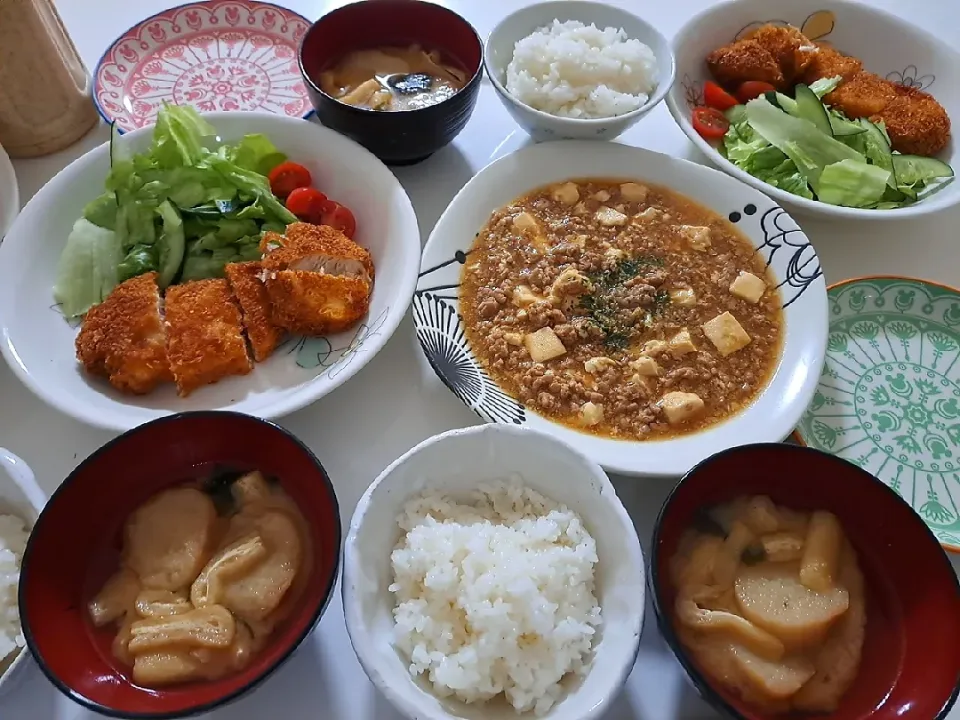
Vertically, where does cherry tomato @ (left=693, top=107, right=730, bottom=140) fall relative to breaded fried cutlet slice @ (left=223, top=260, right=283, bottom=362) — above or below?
below

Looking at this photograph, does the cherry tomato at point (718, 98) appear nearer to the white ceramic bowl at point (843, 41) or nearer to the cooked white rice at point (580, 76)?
the white ceramic bowl at point (843, 41)

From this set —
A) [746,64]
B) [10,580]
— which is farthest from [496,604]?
[746,64]

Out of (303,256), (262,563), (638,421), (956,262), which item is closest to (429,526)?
(262,563)

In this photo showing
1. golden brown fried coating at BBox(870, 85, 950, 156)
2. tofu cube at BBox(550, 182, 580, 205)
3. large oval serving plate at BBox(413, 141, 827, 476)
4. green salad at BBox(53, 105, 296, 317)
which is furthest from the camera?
golden brown fried coating at BBox(870, 85, 950, 156)

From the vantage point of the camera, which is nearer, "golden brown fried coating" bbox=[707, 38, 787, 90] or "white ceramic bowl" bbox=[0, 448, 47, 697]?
"white ceramic bowl" bbox=[0, 448, 47, 697]

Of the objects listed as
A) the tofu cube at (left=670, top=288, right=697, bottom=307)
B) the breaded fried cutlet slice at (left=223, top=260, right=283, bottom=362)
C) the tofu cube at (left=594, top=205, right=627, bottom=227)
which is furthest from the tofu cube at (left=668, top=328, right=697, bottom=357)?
the breaded fried cutlet slice at (left=223, top=260, right=283, bottom=362)

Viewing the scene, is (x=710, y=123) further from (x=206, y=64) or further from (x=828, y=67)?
(x=206, y=64)

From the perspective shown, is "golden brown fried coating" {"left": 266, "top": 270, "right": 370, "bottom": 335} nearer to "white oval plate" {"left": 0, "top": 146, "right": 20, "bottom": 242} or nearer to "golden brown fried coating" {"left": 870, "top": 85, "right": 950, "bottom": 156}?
"white oval plate" {"left": 0, "top": 146, "right": 20, "bottom": 242}

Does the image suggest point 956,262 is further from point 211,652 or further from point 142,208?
point 142,208
